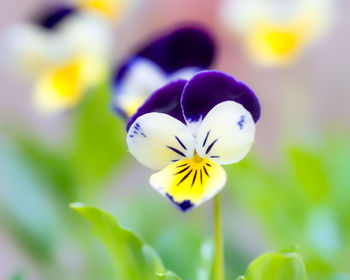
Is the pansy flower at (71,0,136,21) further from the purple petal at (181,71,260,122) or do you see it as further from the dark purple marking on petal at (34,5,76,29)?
the purple petal at (181,71,260,122)

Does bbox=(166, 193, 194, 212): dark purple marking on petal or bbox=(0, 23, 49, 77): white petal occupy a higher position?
bbox=(0, 23, 49, 77): white petal

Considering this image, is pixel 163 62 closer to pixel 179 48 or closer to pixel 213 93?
pixel 179 48

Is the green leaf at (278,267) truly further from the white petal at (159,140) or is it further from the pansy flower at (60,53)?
the pansy flower at (60,53)

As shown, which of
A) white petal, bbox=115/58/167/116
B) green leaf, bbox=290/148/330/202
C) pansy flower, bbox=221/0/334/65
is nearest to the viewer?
white petal, bbox=115/58/167/116

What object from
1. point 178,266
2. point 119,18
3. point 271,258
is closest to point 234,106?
point 271,258

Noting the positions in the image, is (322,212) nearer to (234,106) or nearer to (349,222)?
(349,222)

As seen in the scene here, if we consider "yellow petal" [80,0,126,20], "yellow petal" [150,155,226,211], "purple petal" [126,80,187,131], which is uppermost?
"yellow petal" [80,0,126,20]

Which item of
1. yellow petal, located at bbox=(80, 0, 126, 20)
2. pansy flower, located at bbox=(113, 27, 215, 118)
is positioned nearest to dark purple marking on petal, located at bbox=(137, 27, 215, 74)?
pansy flower, located at bbox=(113, 27, 215, 118)
